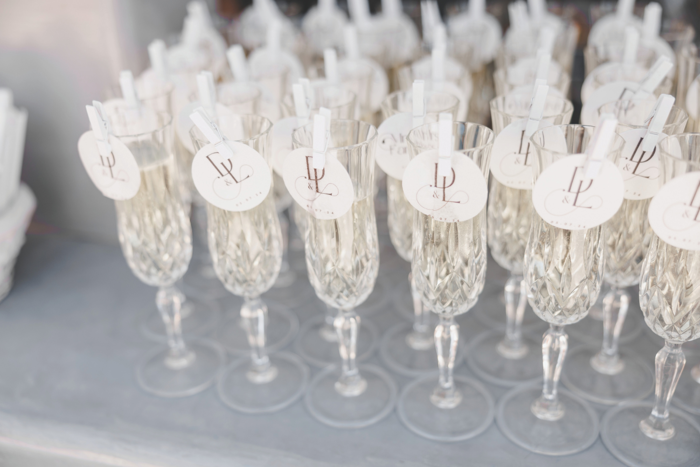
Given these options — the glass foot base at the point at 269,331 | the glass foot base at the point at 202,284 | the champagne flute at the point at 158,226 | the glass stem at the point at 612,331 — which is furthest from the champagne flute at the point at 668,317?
the glass foot base at the point at 202,284

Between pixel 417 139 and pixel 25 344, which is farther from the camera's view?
pixel 25 344

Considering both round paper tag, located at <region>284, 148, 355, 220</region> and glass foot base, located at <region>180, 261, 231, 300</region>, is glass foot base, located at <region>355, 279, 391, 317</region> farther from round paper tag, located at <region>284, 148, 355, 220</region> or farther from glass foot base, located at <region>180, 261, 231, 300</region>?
round paper tag, located at <region>284, 148, 355, 220</region>

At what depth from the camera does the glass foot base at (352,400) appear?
42.5 inches

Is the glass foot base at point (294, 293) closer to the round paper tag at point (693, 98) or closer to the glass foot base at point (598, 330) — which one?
the glass foot base at point (598, 330)

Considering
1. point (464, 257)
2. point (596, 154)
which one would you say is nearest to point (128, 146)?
point (464, 257)

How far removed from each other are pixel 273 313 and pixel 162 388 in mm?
324

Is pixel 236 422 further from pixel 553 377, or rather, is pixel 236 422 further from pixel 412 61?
pixel 412 61

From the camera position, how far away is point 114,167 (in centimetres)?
99

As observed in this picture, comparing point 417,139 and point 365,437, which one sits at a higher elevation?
point 417,139

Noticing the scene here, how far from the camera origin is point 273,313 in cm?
142

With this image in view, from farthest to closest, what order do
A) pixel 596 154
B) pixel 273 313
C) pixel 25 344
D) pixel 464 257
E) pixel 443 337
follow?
pixel 273 313 → pixel 25 344 → pixel 443 337 → pixel 464 257 → pixel 596 154

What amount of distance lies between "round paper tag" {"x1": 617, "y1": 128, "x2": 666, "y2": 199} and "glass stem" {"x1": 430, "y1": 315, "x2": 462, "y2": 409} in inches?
13.3

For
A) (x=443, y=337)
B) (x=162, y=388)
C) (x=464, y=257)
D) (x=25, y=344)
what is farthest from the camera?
(x=25, y=344)

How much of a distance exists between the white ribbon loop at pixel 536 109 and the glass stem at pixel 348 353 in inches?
17.0
